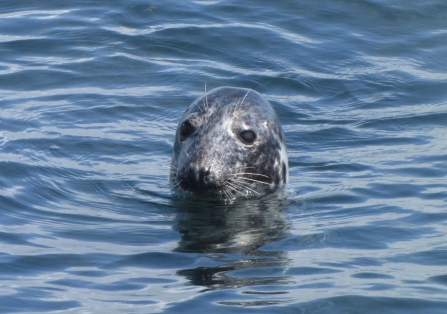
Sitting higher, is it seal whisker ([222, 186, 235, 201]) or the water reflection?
seal whisker ([222, 186, 235, 201])

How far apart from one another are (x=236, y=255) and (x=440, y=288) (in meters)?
1.48

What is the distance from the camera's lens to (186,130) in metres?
8.88

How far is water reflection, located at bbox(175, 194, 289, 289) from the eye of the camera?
20.3 ft

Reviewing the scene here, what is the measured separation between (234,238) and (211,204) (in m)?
1.10

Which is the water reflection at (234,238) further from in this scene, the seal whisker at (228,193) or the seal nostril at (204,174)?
A: the seal nostril at (204,174)

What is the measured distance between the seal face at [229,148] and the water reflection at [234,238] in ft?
0.65

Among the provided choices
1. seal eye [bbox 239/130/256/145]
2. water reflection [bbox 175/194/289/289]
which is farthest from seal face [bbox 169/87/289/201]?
water reflection [bbox 175/194/289/289]

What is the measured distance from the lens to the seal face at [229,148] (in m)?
8.22

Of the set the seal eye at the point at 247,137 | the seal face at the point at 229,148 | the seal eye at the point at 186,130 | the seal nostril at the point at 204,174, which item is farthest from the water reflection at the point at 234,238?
the seal eye at the point at 186,130

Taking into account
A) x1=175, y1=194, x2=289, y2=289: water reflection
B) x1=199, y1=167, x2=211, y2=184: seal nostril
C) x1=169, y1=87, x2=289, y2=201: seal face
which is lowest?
x1=175, y1=194, x2=289, y2=289: water reflection

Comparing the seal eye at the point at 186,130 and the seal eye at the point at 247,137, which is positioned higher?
the seal eye at the point at 186,130

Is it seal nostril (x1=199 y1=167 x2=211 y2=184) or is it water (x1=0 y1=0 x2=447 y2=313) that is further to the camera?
seal nostril (x1=199 y1=167 x2=211 y2=184)

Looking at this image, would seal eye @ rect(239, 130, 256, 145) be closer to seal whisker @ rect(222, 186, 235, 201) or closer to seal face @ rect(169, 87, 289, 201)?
seal face @ rect(169, 87, 289, 201)

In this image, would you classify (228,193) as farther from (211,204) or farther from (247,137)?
(247,137)
